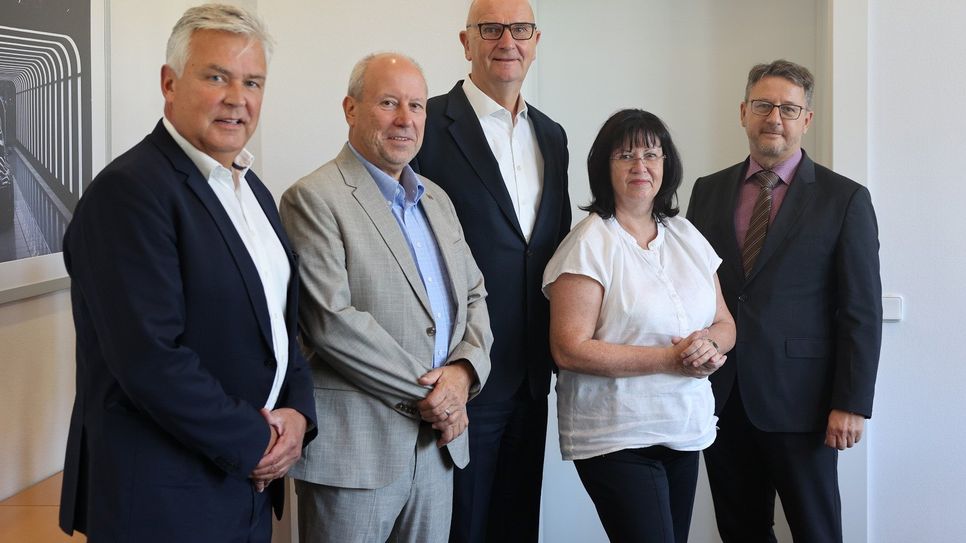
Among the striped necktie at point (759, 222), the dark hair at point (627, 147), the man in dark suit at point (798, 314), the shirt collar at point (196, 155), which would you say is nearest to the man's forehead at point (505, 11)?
the dark hair at point (627, 147)

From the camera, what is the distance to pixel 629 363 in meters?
2.10

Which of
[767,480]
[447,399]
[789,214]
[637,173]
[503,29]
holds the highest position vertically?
[503,29]

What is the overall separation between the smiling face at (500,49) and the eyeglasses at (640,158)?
1.45 feet

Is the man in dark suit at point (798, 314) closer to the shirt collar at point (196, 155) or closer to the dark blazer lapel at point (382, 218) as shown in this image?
the dark blazer lapel at point (382, 218)

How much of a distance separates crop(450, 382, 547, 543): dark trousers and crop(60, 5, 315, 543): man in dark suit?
75 cm

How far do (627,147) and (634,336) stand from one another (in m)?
0.49

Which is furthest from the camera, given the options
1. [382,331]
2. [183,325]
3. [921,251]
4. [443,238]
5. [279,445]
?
[921,251]

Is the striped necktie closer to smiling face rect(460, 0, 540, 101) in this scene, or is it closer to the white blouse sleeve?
the white blouse sleeve

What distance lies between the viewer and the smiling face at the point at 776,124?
2.50 metres

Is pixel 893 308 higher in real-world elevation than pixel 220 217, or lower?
lower

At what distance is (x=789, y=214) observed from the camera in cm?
248

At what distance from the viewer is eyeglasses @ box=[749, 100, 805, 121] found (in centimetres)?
251

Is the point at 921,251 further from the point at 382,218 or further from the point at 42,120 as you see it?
the point at 42,120

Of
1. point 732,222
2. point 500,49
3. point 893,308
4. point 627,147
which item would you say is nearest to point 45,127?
point 500,49
